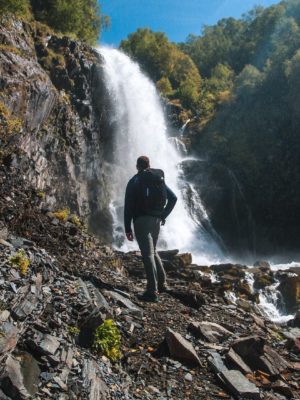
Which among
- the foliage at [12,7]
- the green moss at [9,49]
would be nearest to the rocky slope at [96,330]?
the green moss at [9,49]

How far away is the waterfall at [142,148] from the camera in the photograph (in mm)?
25516

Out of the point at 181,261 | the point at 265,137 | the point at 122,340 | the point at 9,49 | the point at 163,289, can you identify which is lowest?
the point at 122,340

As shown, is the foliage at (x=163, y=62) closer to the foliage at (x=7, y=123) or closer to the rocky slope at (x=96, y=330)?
the foliage at (x=7, y=123)

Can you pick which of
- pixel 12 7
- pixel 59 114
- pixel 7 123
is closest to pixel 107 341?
pixel 7 123

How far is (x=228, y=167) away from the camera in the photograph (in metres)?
33.2

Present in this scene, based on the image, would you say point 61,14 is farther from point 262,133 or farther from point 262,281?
point 262,281

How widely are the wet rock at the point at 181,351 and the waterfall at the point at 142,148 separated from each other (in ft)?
Result: 57.5

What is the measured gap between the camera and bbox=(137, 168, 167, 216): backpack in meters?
6.95

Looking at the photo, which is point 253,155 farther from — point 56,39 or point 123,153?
point 56,39

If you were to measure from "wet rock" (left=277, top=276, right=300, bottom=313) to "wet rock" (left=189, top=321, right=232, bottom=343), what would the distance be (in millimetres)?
9871

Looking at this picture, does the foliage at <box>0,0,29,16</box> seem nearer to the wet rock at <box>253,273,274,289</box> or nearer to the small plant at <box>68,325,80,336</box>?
the wet rock at <box>253,273,274,289</box>

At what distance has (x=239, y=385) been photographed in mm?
4484

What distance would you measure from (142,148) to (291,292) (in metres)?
18.5

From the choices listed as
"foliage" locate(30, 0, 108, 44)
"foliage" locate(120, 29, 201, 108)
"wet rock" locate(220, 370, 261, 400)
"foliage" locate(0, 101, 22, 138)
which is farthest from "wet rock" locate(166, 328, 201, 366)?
"foliage" locate(120, 29, 201, 108)
